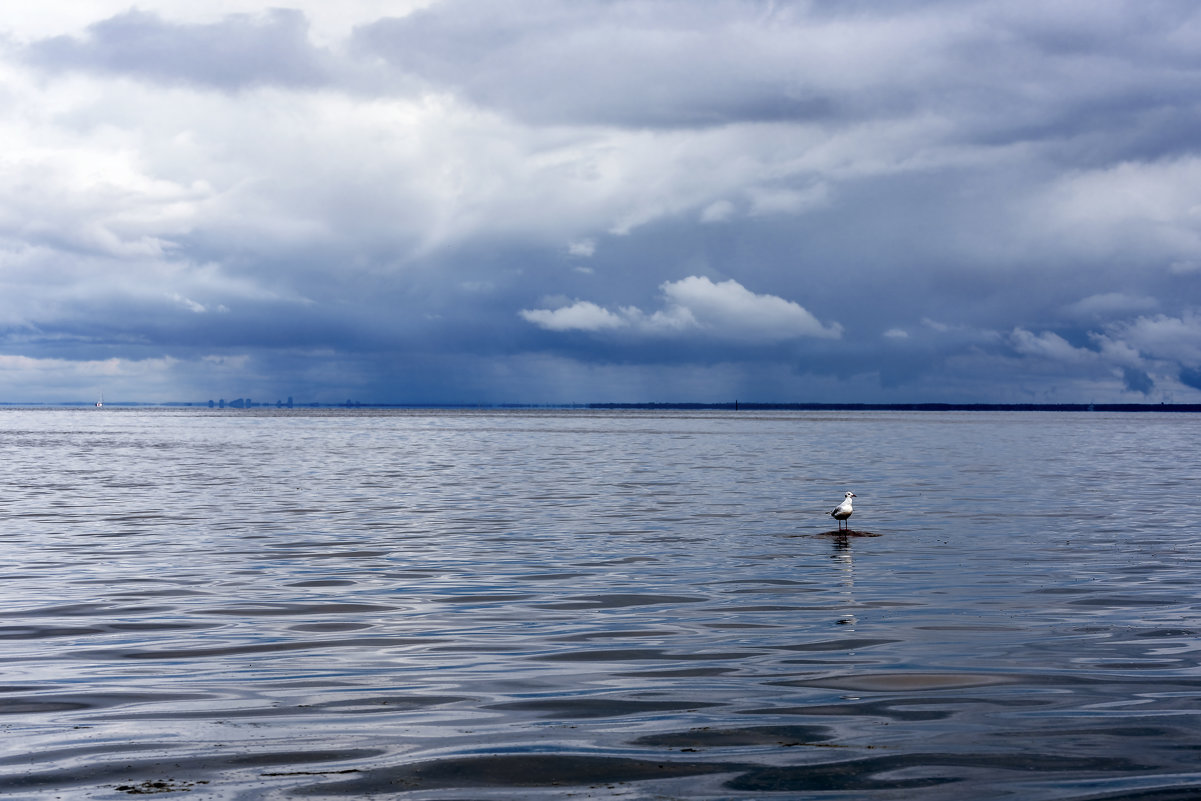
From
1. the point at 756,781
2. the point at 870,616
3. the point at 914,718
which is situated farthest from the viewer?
the point at 870,616

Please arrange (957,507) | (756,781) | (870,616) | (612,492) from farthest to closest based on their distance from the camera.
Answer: (612,492), (957,507), (870,616), (756,781)

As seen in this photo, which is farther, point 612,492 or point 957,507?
point 612,492

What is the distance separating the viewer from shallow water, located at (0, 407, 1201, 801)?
31.3ft

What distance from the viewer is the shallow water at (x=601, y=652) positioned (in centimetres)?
953

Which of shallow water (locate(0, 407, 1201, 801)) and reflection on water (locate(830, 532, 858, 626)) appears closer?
shallow water (locate(0, 407, 1201, 801))

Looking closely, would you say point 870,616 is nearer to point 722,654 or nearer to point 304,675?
point 722,654

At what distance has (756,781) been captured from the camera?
9.16 meters

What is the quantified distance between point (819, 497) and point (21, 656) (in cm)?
3134

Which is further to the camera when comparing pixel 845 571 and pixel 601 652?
pixel 845 571

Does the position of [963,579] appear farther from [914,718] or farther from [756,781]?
[756,781]

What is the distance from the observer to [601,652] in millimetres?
14898

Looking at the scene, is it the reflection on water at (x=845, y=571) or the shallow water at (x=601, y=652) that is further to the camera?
the reflection on water at (x=845, y=571)

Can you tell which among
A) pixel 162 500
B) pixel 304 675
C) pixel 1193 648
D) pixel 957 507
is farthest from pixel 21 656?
pixel 957 507

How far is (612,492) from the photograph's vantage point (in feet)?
146
